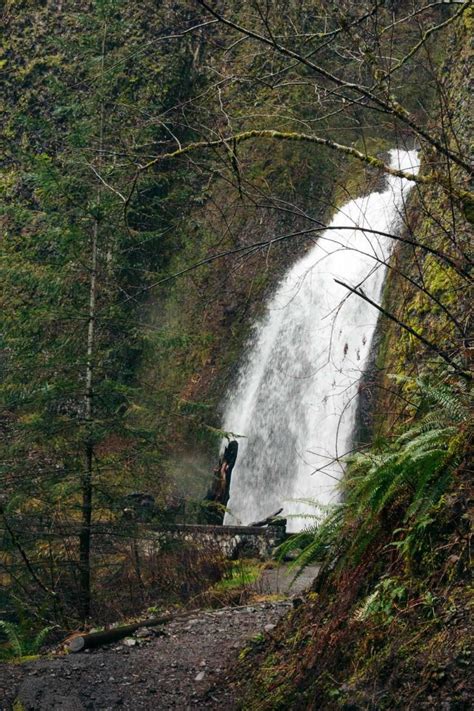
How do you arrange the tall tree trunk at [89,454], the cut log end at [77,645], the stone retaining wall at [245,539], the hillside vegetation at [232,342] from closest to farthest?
the hillside vegetation at [232,342] < the cut log end at [77,645] < the tall tree trunk at [89,454] < the stone retaining wall at [245,539]

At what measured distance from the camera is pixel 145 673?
6.61 m

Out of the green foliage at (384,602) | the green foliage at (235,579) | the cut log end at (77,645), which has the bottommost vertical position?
the cut log end at (77,645)

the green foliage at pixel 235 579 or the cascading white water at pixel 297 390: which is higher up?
the cascading white water at pixel 297 390

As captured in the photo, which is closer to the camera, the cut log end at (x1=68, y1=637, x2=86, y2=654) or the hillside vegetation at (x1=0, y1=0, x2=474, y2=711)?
the hillside vegetation at (x1=0, y1=0, x2=474, y2=711)

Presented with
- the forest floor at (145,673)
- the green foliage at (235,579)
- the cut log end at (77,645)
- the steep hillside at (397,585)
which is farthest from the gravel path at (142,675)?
the green foliage at (235,579)

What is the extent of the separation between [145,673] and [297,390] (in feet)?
53.5

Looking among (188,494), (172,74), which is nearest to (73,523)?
(188,494)

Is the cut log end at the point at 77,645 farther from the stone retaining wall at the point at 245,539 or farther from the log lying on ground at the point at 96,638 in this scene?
the stone retaining wall at the point at 245,539

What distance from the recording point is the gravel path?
5934mm

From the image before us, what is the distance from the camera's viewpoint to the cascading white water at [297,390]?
21.4 m

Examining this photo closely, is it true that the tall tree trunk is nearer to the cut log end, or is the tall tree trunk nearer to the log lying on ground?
the log lying on ground

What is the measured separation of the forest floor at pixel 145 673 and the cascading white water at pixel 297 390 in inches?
513

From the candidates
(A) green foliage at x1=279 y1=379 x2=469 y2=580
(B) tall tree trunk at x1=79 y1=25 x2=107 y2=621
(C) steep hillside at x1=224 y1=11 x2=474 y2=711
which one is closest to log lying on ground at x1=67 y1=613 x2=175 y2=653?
(C) steep hillside at x1=224 y1=11 x2=474 y2=711

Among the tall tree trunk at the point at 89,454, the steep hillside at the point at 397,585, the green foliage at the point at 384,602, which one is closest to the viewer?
the steep hillside at the point at 397,585
